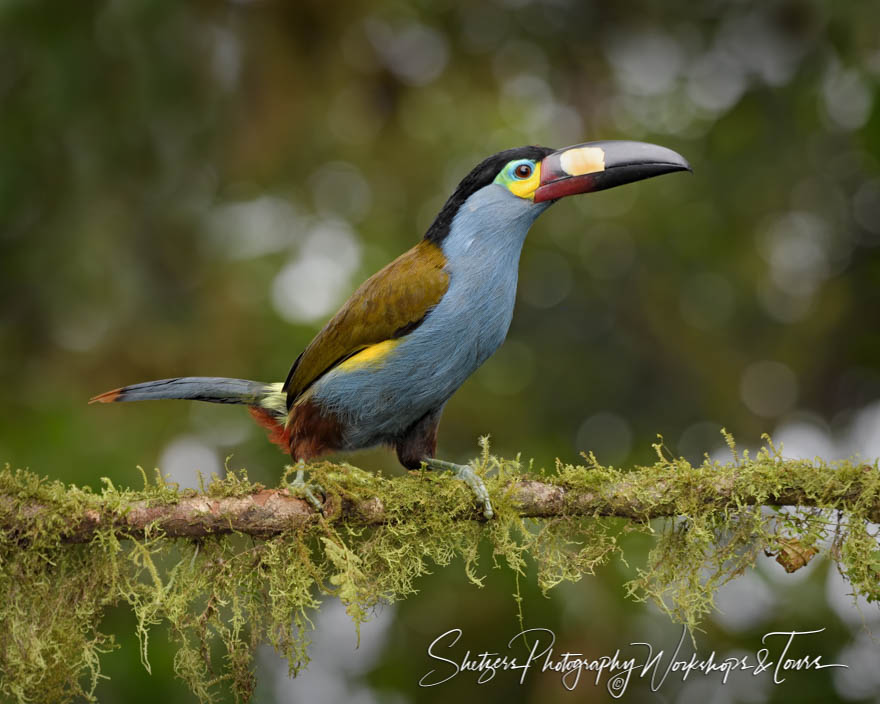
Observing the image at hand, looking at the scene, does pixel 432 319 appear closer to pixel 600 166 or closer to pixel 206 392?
pixel 600 166

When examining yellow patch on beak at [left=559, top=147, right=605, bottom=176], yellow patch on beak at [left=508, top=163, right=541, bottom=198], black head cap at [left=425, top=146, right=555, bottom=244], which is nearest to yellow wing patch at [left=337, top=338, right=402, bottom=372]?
black head cap at [left=425, top=146, right=555, bottom=244]

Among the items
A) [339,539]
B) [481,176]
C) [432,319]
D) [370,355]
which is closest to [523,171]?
[481,176]

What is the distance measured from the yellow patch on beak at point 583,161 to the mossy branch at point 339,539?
1.00 metres

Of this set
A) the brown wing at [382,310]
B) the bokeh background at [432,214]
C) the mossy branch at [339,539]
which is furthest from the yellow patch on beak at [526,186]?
the bokeh background at [432,214]

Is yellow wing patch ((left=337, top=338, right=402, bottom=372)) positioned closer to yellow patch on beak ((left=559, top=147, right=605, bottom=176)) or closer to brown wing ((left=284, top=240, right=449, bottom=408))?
brown wing ((left=284, top=240, right=449, bottom=408))

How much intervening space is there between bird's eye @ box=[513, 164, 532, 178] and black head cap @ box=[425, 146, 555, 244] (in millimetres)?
33

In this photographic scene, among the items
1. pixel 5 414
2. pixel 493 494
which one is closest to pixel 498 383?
pixel 5 414

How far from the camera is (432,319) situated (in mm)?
2979

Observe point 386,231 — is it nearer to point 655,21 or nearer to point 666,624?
point 655,21

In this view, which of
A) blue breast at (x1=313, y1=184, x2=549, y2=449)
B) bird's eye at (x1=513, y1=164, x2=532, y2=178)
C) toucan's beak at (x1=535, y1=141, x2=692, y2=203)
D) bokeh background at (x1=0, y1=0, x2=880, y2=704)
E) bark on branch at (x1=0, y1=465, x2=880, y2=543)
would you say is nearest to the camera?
bark on branch at (x1=0, y1=465, x2=880, y2=543)

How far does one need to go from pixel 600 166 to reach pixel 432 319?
2.42ft

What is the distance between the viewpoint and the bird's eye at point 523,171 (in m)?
3.18

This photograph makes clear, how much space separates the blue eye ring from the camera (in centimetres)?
318

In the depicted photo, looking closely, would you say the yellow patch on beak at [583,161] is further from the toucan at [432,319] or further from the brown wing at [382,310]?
the brown wing at [382,310]
